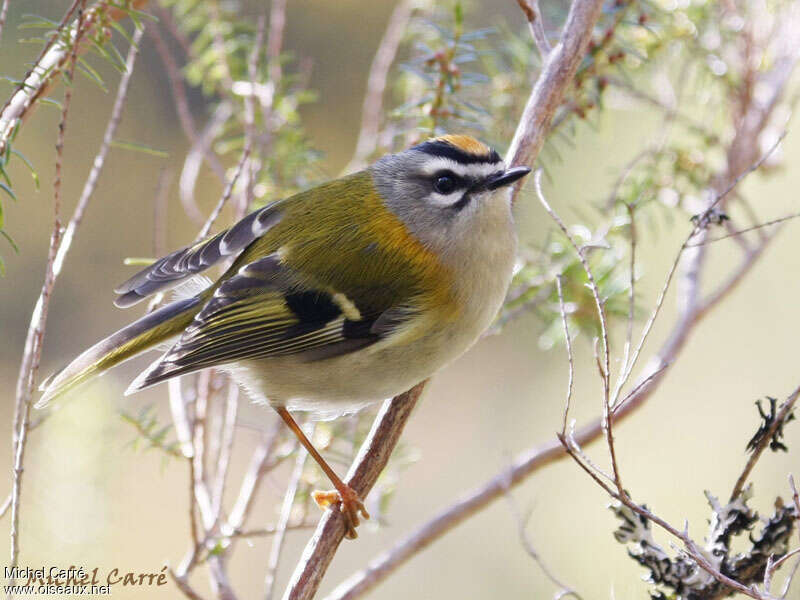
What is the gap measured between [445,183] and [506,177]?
14cm

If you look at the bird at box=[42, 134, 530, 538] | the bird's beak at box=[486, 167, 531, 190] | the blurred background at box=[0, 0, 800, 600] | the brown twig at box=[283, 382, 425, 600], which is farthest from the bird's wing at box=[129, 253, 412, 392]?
the blurred background at box=[0, 0, 800, 600]

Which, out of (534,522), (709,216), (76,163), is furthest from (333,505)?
(76,163)

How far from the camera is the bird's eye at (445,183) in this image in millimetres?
1297

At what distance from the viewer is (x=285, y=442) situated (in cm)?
147

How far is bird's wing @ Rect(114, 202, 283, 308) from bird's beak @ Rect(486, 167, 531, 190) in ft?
1.07

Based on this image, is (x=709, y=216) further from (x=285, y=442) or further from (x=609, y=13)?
(x=285, y=442)

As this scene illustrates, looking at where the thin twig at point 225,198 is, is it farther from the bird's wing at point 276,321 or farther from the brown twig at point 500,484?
the brown twig at point 500,484

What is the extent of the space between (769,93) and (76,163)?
221 cm

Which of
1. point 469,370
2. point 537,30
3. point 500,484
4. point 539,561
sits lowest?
point 539,561

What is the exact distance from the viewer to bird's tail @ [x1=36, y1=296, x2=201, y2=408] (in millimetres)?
1213

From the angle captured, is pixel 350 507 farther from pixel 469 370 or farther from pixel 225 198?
pixel 469 370

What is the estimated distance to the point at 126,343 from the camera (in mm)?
1295

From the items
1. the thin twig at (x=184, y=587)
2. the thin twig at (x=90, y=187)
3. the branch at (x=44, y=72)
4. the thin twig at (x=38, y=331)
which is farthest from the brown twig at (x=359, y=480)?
the branch at (x=44, y=72)

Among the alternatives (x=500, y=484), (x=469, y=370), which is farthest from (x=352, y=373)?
(x=469, y=370)
